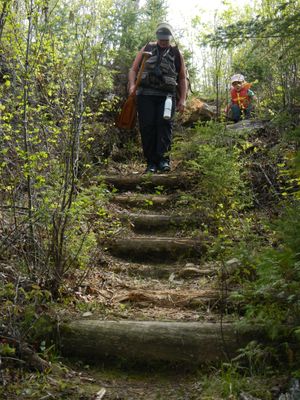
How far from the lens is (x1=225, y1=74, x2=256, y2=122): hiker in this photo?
9727 mm

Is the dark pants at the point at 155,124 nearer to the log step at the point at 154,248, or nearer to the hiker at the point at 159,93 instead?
the hiker at the point at 159,93

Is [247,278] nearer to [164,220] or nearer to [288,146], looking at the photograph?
[164,220]

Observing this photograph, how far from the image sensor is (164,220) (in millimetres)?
5934

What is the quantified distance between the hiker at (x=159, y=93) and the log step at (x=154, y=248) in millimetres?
2332

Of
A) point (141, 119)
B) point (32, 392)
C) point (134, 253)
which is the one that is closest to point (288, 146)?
point (141, 119)

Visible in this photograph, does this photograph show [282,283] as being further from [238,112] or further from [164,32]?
[238,112]

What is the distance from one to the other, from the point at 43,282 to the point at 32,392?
3.59ft

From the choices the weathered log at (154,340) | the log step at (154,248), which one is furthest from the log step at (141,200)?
the weathered log at (154,340)

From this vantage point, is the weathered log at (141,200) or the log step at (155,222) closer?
the log step at (155,222)

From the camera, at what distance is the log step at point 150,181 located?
22.9ft

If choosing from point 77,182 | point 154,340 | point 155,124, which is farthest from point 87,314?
point 155,124

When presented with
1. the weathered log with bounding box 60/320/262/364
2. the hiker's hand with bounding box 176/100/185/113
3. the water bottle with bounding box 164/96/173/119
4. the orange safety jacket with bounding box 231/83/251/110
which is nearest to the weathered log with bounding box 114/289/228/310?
the weathered log with bounding box 60/320/262/364

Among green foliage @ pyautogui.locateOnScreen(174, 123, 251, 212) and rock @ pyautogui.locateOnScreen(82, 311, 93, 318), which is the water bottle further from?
rock @ pyautogui.locateOnScreen(82, 311, 93, 318)

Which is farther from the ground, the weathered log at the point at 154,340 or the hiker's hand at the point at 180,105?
the hiker's hand at the point at 180,105
